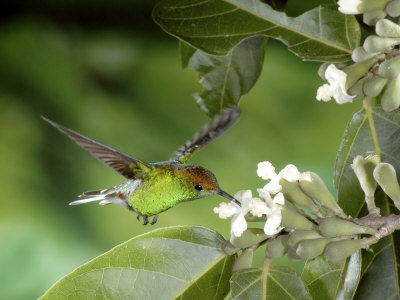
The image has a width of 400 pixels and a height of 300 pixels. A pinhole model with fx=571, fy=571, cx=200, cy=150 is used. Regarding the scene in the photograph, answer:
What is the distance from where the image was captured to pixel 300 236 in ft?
2.49

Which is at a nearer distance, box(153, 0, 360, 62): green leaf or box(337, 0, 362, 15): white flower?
box(337, 0, 362, 15): white flower

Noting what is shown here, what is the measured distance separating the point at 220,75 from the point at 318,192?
1.45 ft

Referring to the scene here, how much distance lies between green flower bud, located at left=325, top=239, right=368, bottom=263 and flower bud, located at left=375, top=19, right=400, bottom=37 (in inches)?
10.8

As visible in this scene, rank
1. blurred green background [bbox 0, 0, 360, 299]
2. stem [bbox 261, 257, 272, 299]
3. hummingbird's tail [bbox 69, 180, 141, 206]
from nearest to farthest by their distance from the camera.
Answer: stem [bbox 261, 257, 272, 299] < hummingbird's tail [bbox 69, 180, 141, 206] < blurred green background [bbox 0, 0, 360, 299]

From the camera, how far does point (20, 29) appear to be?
73.4 inches

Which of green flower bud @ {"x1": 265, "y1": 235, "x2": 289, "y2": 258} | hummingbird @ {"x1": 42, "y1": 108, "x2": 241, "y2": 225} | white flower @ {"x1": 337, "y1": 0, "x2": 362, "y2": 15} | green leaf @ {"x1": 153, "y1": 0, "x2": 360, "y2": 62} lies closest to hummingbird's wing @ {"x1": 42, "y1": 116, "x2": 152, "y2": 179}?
hummingbird @ {"x1": 42, "y1": 108, "x2": 241, "y2": 225}

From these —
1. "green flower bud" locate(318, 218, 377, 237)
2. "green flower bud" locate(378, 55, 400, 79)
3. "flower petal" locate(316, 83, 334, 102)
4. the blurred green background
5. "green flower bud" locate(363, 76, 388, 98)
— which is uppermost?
"green flower bud" locate(378, 55, 400, 79)

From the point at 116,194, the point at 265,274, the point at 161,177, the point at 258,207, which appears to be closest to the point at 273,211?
the point at 258,207

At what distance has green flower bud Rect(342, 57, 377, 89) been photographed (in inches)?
31.4

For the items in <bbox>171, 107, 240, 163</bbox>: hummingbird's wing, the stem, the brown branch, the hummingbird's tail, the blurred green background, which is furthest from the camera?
the blurred green background

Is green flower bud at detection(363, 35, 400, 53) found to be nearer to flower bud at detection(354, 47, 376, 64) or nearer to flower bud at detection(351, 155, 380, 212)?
flower bud at detection(354, 47, 376, 64)

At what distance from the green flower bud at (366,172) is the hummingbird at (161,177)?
0.70ft

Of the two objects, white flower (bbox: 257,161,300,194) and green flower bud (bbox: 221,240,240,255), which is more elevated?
white flower (bbox: 257,161,300,194)

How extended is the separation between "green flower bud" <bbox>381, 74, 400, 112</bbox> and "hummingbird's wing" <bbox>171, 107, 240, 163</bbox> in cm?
24
